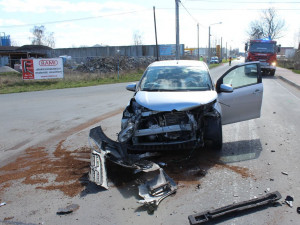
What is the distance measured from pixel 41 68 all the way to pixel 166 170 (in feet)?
68.6

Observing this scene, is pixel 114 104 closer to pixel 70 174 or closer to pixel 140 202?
pixel 70 174

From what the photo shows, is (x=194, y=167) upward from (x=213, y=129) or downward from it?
downward

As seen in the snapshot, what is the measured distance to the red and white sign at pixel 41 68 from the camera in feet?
76.3

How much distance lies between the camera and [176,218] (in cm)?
349

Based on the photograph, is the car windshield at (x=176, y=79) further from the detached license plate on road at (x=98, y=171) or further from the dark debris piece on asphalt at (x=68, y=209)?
the dark debris piece on asphalt at (x=68, y=209)

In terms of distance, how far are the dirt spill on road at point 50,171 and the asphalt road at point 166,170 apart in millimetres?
14

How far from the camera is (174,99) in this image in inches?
211

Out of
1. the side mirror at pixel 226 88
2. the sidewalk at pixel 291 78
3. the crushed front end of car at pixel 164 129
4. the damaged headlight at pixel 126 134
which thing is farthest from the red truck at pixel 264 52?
the damaged headlight at pixel 126 134

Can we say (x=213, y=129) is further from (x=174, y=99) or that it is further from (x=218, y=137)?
(x=174, y=99)

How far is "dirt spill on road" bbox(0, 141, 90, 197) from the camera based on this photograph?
4504 mm

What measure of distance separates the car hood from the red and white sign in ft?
63.7

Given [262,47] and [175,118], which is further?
[262,47]

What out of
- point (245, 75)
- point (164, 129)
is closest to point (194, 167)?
point (164, 129)

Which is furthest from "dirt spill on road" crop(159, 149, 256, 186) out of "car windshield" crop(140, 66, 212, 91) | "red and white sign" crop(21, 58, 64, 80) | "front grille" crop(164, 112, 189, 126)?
"red and white sign" crop(21, 58, 64, 80)
